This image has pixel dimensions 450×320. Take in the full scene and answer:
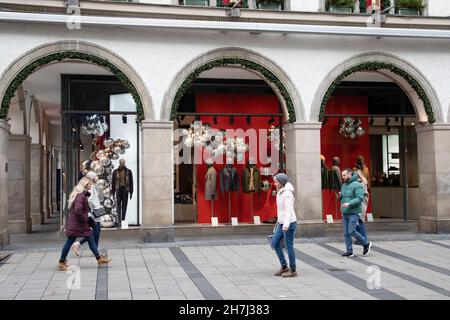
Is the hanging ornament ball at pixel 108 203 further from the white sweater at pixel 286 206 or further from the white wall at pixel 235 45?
the white sweater at pixel 286 206

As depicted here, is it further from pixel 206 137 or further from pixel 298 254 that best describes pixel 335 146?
pixel 298 254

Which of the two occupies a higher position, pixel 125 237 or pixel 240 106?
pixel 240 106

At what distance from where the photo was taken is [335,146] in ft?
64.0

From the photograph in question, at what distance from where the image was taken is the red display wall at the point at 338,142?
1919cm

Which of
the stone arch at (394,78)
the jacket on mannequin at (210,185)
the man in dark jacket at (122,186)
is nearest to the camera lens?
the stone arch at (394,78)

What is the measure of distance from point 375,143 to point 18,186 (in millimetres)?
11376

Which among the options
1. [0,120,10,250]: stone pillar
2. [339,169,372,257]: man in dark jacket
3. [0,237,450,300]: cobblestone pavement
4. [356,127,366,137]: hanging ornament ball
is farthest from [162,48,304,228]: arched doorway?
[339,169,372,257]: man in dark jacket

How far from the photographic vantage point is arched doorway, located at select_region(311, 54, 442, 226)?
754 inches

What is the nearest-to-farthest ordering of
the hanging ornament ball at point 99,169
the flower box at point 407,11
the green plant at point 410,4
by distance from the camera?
the green plant at point 410,4, the flower box at point 407,11, the hanging ornament ball at point 99,169

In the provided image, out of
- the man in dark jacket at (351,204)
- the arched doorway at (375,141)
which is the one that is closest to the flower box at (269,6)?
the arched doorway at (375,141)

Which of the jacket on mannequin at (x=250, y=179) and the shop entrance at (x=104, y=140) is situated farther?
the jacket on mannequin at (x=250, y=179)
